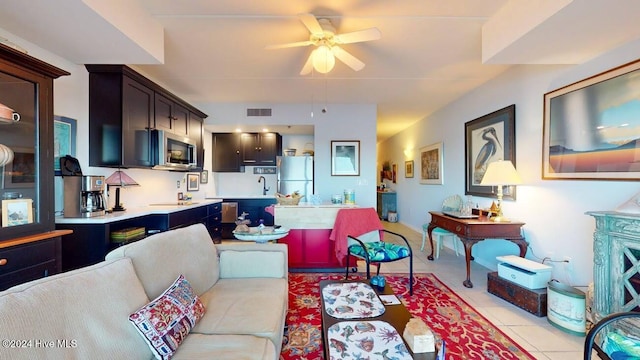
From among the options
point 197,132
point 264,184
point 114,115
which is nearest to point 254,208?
point 264,184

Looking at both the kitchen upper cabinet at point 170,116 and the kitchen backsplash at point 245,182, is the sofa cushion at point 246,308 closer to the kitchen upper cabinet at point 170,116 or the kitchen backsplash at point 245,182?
the kitchen upper cabinet at point 170,116

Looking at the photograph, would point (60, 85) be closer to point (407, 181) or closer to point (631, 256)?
point (631, 256)

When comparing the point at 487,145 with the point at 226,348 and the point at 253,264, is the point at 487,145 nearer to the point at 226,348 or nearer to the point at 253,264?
the point at 253,264

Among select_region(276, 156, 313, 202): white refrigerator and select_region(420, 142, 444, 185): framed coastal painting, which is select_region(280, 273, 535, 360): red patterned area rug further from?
select_region(420, 142, 444, 185): framed coastal painting

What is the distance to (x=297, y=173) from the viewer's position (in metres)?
5.37

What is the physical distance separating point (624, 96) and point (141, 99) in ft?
15.3

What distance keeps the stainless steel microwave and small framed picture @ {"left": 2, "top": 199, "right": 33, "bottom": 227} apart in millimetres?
1535

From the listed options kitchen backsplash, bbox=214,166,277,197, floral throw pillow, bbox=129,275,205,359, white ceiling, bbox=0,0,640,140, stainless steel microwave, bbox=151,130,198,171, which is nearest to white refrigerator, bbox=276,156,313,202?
kitchen backsplash, bbox=214,166,277,197

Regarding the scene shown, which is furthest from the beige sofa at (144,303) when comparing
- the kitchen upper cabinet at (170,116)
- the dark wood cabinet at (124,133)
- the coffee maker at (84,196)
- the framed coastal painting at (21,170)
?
the kitchen upper cabinet at (170,116)

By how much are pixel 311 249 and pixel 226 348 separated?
87.8 inches

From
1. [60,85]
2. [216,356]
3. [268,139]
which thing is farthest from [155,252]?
[268,139]

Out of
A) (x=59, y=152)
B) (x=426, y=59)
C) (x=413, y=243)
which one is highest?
(x=426, y=59)

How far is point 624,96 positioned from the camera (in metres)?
2.12

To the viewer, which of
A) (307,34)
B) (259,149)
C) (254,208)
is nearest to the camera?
(307,34)
